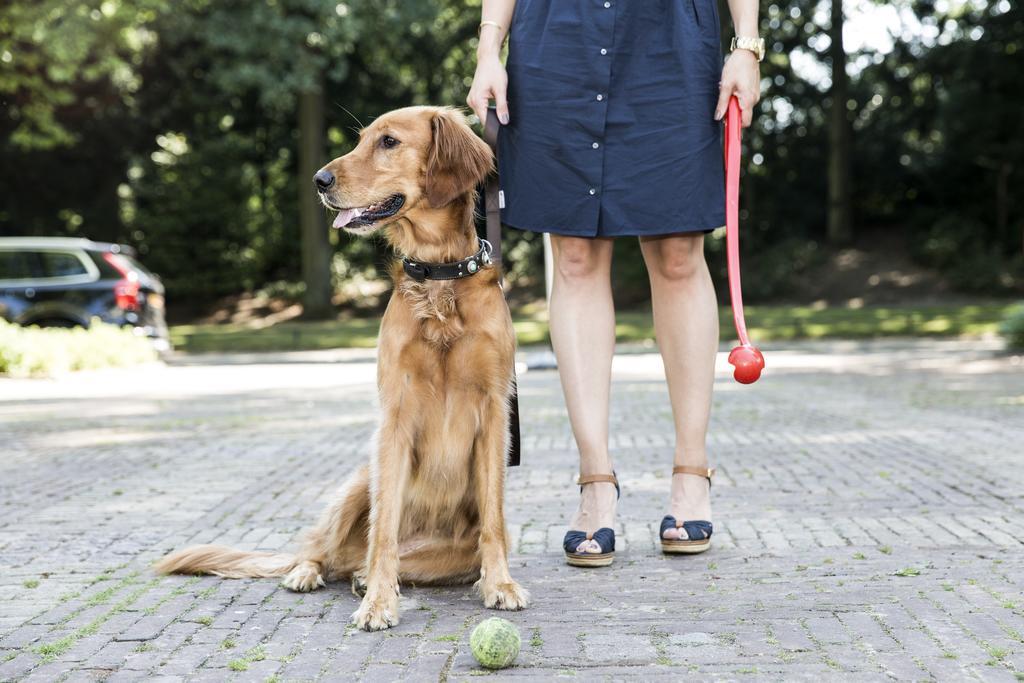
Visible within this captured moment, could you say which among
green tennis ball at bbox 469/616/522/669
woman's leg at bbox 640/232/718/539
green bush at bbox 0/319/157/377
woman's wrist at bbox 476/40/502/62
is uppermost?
woman's wrist at bbox 476/40/502/62

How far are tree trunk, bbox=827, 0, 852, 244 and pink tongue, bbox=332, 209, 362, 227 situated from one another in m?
29.0

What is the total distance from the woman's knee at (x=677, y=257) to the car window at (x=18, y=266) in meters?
14.2

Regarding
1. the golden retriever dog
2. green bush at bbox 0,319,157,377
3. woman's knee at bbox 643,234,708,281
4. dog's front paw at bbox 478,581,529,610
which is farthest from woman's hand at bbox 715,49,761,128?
green bush at bbox 0,319,157,377

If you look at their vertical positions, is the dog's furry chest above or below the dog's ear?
below

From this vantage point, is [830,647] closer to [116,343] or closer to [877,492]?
[877,492]

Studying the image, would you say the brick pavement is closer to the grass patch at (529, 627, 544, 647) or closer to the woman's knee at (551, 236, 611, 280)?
the grass patch at (529, 627, 544, 647)

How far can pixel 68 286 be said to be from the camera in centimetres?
1605

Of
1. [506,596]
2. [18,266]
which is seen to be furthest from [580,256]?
[18,266]

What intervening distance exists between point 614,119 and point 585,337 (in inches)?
30.1

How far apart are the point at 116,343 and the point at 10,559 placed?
11.5 metres

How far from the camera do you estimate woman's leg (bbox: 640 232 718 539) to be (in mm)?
3967

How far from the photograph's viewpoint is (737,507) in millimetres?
4715

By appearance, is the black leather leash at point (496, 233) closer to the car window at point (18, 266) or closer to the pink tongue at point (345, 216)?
the pink tongue at point (345, 216)

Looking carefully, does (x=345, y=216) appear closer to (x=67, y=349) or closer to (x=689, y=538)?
(x=689, y=538)
